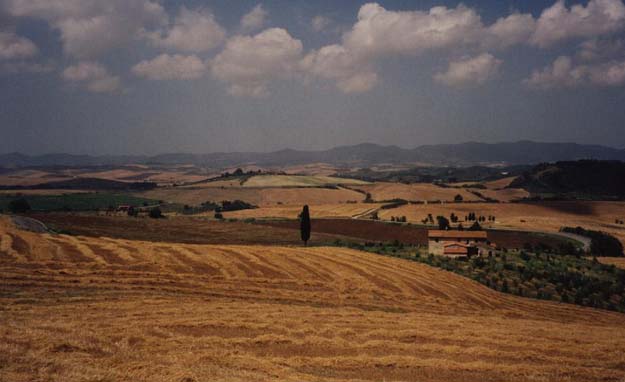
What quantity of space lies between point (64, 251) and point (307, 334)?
1085 inches

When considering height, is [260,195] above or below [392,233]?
above

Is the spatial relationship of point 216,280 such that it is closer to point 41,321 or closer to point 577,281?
point 41,321

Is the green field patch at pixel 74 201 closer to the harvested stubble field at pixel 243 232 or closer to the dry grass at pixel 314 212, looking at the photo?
the dry grass at pixel 314 212

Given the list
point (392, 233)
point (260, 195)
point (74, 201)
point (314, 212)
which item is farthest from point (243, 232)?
point (74, 201)

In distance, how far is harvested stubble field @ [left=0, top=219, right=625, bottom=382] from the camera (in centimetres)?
1424

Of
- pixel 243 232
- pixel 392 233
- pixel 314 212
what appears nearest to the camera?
pixel 243 232

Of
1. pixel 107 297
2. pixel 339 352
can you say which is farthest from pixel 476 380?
pixel 107 297

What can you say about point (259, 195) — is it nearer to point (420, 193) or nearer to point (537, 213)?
point (420, 193)

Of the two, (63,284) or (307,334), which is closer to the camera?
(307,334)

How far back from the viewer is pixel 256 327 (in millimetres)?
19344

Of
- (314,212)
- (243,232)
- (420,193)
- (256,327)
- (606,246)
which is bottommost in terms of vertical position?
(606,246)

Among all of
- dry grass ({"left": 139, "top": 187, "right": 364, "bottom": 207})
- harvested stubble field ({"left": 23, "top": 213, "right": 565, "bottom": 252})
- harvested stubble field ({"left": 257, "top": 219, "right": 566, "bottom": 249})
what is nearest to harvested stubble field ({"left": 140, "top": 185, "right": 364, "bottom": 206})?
dry grass ({"left": 139, "top": 187, "right": 364, "bottom": 207})

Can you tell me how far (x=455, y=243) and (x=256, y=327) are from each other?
168 ft

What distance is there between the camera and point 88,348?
14.7 meters
